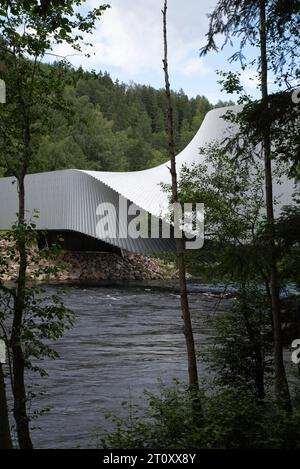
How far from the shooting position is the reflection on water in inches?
355

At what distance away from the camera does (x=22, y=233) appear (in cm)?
579

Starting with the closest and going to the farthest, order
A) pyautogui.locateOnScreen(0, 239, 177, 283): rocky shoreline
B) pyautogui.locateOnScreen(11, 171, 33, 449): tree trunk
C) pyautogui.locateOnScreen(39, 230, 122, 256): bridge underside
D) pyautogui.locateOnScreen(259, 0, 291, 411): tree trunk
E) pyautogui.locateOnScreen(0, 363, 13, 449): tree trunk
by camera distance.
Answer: pyautogui.locateOnScreen(0, 363, 13, 449): tree trunk
pyautogui.locateOnScreen(11, 171, 33, 449): tree trunk
pyautogui.locateOnScreen(259, 0, 291, 411): tree trunk
pyautogui.locateOnScreen(0, 239, 177, 283): rocky shoreline
pyautogui.locateOnScreen(39, 230, 122, 256): bridge underside

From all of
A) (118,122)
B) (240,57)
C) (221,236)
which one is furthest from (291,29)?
(118,122)

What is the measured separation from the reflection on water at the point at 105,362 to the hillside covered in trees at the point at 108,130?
380cm

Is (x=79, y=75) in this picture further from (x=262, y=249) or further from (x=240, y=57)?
(x=262, y=249)

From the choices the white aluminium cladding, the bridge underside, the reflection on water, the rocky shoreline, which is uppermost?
the white aluminium cladding

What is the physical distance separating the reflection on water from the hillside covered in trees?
3803mm

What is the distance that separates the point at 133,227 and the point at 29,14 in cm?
2508

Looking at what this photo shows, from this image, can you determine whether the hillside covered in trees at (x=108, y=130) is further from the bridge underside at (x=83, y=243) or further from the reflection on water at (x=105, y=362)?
the bridge underside at (x=83, y=243)

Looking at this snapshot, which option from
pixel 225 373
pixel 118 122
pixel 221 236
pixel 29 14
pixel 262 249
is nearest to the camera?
pixel 262 249

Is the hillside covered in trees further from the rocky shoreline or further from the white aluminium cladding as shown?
the rocky shoreline

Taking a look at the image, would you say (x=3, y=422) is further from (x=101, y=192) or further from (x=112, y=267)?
(x=112, y=267)

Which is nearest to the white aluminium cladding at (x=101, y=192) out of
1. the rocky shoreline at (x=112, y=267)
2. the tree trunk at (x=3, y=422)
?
the rocky shoreline at (x=112, y=267)

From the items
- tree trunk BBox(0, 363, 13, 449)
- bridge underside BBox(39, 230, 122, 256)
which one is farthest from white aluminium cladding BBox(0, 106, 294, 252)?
tree trunk BBox(0, 363, 13, 449)
